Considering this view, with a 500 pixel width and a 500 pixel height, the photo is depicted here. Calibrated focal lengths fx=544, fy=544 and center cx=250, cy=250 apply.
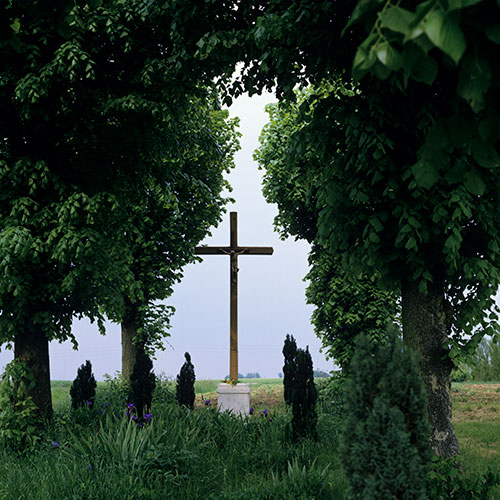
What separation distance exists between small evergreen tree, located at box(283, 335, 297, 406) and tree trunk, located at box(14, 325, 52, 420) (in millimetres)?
4691

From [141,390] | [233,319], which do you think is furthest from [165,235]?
[141,390]

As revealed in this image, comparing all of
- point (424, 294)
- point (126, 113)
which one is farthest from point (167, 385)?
point (424, 294)

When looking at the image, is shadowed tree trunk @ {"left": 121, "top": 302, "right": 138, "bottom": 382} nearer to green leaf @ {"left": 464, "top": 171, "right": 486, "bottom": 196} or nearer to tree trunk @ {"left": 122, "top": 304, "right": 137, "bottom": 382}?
tree trunk @ {"left": 122, "top": 304, "right": 137, "bottom": 382}

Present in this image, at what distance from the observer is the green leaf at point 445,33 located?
2307 mm

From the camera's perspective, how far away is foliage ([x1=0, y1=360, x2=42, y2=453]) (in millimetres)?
9545

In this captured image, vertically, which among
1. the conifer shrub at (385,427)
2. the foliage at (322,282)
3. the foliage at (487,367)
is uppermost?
the foliage at (322,282)

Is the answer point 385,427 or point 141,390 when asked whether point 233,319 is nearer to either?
point 141,390

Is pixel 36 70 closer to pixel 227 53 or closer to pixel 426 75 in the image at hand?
pixel 227 53

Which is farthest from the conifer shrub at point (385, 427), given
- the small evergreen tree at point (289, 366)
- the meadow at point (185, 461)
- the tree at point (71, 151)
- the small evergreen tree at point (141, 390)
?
the small evergreen tree at point (141, 390)

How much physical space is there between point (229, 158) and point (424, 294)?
415 inches

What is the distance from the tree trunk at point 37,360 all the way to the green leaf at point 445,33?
31.1ft

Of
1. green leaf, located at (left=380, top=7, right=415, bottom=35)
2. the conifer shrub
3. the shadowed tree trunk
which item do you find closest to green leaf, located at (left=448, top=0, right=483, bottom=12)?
green leaf, located at (left=380, top=7, right=415, bottom=35)

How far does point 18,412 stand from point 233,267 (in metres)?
6.61

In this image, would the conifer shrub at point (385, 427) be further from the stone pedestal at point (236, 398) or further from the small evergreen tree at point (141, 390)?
the stone pedestal at point (236, 398)
